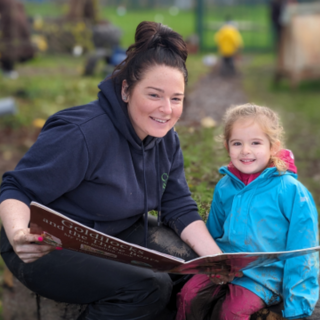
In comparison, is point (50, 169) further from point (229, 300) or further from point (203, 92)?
point (203, 92)

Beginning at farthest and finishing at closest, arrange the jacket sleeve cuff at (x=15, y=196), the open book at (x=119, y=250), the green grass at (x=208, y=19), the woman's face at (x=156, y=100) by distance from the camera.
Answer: the green grass at (x=208, y=19) → the woman's face at (x=156, y=100) → the jacket sleeve cuff at (x=15, y=196) → the open book at (x=119, y=250)

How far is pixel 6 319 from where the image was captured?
2.58 meters

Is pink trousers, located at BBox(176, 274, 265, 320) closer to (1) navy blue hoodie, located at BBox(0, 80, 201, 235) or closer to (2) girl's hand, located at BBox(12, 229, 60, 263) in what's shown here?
(1) navy blue hoodie, located at BBox(0, 80, 201, 235)

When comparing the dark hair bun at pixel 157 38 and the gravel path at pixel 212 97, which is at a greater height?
the gravel path at pixel 212 97

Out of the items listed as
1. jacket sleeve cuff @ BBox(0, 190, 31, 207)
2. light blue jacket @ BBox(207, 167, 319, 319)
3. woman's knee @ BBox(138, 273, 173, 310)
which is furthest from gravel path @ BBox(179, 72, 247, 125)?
jacket sleeve cuff @ BBox(0, 190, 31, 207)

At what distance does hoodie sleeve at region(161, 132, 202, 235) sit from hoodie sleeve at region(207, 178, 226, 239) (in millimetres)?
73

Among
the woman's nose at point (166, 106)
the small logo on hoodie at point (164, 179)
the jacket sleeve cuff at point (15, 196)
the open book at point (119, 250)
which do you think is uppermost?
the woman's nose at point (166, 106)

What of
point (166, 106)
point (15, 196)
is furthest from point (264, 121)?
point (15, 196)

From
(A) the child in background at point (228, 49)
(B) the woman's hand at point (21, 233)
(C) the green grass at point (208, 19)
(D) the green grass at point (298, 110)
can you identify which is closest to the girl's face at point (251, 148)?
(B) the woman's hand at point (21, 233)

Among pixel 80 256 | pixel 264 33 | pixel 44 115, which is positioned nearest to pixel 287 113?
pixel 44 115

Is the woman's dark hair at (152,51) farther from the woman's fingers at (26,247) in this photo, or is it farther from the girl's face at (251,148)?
the woman's fingers at (26,247)

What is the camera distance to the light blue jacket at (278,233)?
76.3 inches

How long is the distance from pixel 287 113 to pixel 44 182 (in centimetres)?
632

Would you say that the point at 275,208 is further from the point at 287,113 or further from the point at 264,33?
the point at 264,33
